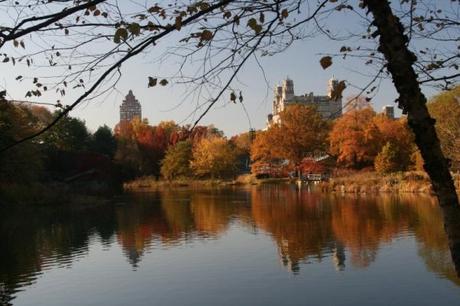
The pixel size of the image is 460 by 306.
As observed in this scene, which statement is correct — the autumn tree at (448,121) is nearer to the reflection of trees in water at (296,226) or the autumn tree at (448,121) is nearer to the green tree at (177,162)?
the reflection of trees in water at (296,226)

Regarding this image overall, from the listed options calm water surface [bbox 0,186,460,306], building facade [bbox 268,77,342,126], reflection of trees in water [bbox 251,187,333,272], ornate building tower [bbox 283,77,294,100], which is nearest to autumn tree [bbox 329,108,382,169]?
reflection of trees in water [bbox 251,187,333,272]

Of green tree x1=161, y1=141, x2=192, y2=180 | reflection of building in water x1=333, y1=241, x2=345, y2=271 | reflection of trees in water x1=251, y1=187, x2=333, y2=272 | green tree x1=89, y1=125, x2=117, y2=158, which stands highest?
green tree x1=89, y1=125, x2=117, y2=158

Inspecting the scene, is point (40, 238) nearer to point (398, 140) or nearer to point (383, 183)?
point (383, 183)

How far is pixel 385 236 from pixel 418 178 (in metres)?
Answer: 20.8

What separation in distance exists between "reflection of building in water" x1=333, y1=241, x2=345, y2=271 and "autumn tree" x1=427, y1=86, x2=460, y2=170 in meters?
13.8

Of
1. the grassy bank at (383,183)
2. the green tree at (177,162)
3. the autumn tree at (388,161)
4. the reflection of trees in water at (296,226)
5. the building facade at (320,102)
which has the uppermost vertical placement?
the green tree at (177,162)

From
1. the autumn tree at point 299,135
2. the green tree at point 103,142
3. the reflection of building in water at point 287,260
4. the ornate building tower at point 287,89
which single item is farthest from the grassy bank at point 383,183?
the green tree at point 103,142

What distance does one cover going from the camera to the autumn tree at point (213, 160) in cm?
6222

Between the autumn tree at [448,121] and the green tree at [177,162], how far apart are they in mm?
30520

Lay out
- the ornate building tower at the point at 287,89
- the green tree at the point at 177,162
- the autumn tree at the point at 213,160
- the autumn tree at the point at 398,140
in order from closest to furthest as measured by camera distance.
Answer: the ornate building tower at the point at 287,89
the autumn tree at the point at 398,140
the autumn tree at the point at 213,160
the green tree at the point at 177,162

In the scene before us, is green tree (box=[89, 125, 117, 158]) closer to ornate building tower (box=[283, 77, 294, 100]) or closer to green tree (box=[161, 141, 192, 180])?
green tree (box=[161, 141, 192, 180])

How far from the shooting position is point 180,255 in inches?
614

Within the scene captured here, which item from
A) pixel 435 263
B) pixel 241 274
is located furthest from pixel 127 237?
pixel 435 263

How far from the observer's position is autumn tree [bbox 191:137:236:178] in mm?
62219
